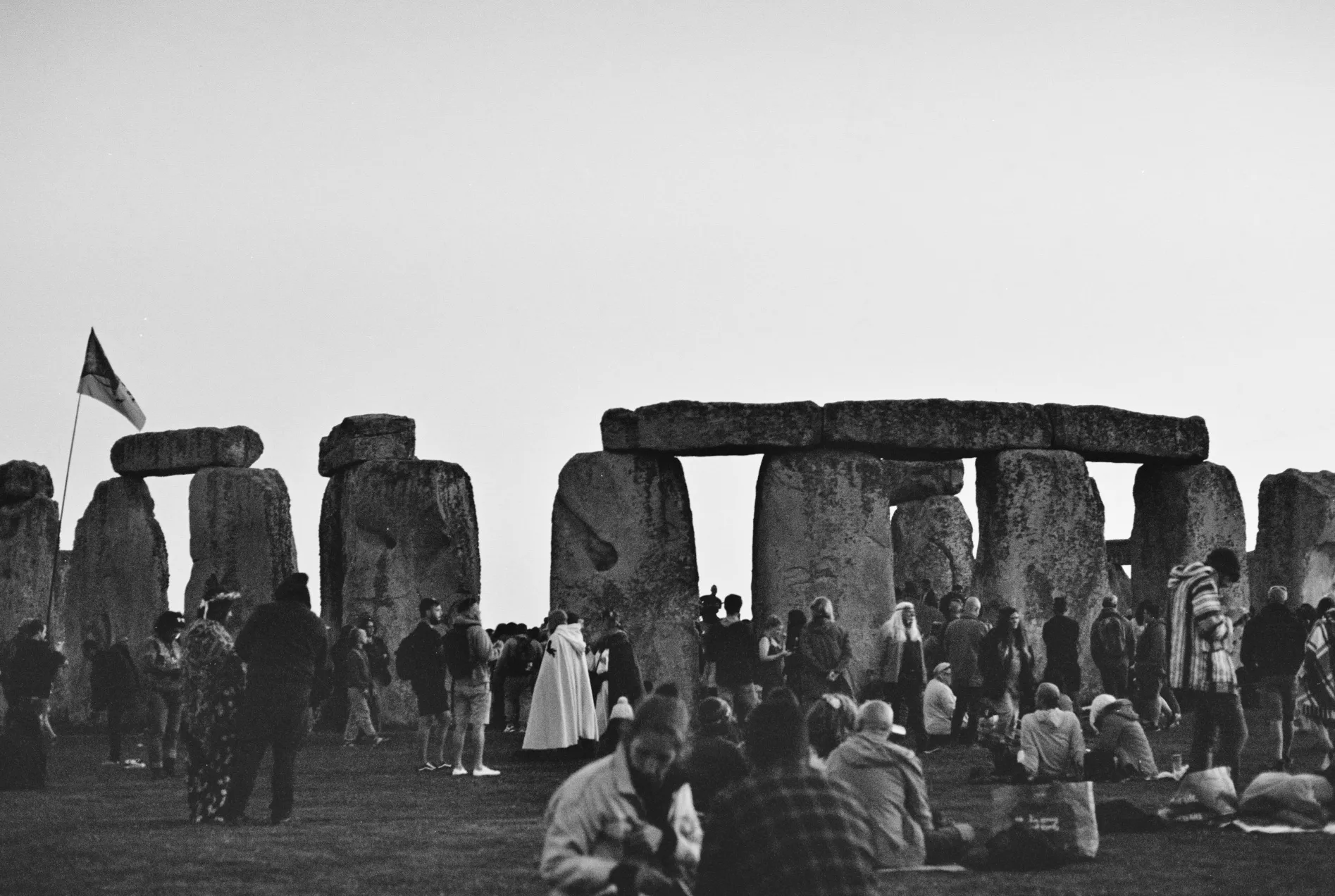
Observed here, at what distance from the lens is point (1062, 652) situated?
61.3 feet

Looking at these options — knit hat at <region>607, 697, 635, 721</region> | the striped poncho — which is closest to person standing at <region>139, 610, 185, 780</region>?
knit hat at <region>607, 697, 635, 721</region>

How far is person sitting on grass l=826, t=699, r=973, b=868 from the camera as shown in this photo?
9688 millimetres

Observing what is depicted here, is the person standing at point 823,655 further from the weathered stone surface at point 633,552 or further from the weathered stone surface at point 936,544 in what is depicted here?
the weathered stone surface at point 936,544

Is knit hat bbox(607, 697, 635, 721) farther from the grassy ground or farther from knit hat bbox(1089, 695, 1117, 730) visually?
knit hat bbox(1089, 695, 1117, 730)

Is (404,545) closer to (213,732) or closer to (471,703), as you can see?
(471,703)

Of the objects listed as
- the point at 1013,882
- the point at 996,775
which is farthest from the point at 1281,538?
the point at 1013,882

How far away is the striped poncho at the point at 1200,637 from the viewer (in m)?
12.7

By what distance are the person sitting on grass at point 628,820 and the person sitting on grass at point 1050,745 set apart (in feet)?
21.6

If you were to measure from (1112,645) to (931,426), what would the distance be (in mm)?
3344

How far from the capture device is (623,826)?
660 cm

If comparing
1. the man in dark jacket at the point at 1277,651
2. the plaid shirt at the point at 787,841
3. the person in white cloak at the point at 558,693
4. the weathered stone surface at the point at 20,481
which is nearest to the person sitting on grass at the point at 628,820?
the plaid shirt at the point at 787,841

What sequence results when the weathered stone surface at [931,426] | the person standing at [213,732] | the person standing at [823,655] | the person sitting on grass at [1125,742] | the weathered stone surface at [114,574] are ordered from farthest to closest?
the weathered stone surface at [114,574], the weathered stone surface at [931,426], the person standing at [823,655], the person sitting on grass at [1125,742], the person standing at [213,732]

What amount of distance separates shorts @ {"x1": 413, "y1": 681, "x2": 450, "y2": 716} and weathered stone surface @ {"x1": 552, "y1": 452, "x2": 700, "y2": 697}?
13.7 feet

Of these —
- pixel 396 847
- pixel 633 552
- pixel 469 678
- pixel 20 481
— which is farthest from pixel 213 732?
pixel 20 481
